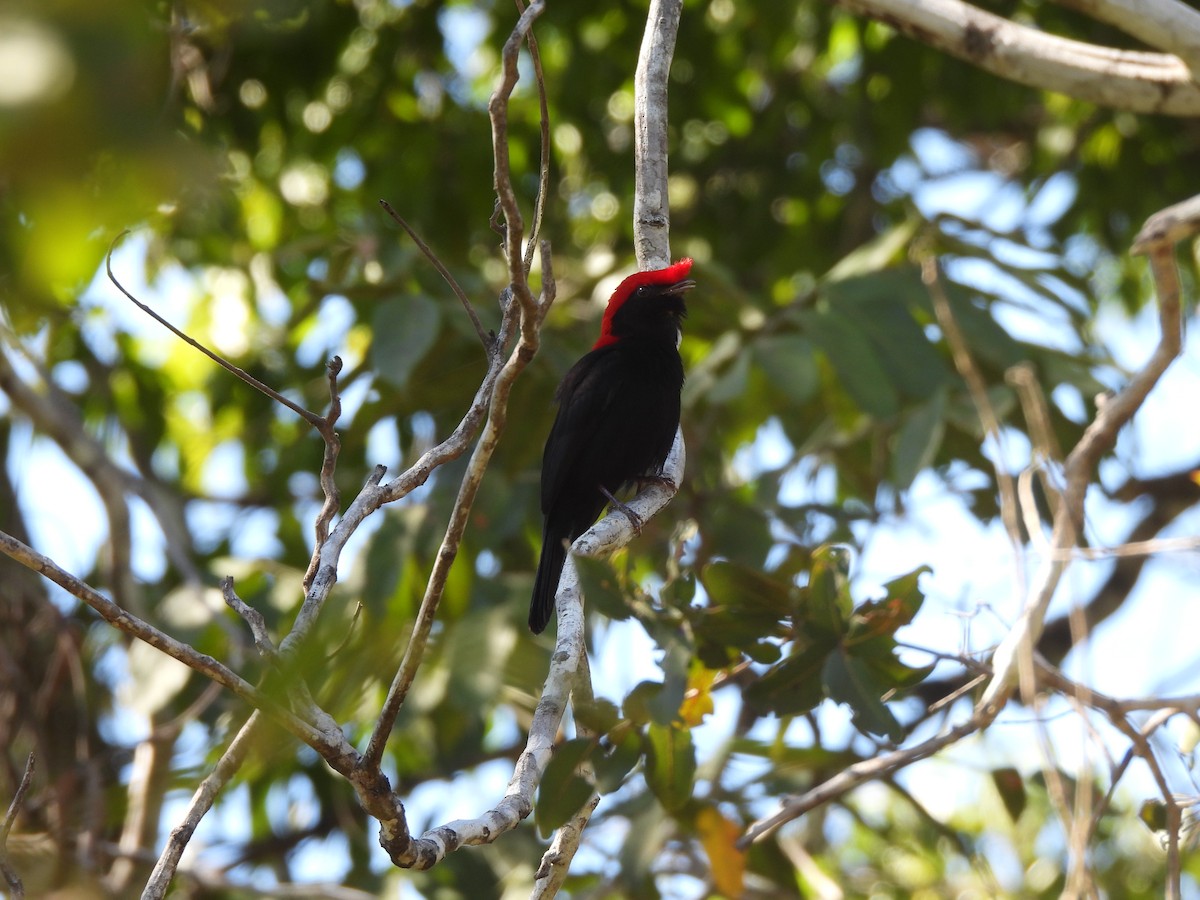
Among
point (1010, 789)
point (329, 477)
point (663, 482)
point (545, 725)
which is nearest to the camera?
point (329, 477)

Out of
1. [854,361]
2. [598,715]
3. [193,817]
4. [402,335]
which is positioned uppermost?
[402,335]

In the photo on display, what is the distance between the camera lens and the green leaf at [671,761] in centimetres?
310

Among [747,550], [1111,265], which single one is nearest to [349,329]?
[747,550]

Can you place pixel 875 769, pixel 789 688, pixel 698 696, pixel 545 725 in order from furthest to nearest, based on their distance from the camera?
pixel 698 696
pixel 789 688
pixel 875 769
pixel 545 725

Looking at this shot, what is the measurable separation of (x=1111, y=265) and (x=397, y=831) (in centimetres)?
670

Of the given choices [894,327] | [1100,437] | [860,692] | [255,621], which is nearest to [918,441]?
[894,327]

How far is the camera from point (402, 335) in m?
4.23

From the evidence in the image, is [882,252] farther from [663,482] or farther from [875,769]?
[875,769]

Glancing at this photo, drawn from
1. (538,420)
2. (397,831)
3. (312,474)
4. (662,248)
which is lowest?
(397,831)

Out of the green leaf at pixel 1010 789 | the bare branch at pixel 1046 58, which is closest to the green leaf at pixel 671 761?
the green leaf at pixel 1010 789

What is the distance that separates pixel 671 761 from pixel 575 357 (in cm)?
226

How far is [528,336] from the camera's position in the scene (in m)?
1.89

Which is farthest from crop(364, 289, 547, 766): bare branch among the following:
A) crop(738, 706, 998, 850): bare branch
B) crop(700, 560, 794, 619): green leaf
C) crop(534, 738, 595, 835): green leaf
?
crop(738, 706, 998, 850): bare branch

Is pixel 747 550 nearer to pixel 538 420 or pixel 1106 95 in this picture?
pixel 538 420
